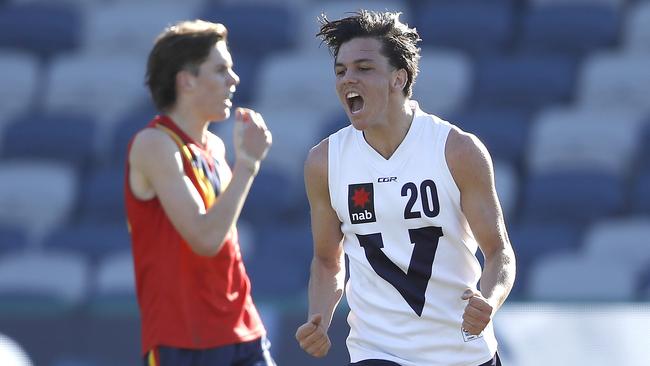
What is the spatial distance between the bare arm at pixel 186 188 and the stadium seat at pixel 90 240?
17.7ft

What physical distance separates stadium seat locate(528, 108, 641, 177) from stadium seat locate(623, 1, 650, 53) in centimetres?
96

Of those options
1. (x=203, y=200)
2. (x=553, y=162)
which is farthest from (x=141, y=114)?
(x=203, y=200)

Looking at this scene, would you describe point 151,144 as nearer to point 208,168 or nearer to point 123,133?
point 208,168

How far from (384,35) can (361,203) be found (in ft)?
2.07

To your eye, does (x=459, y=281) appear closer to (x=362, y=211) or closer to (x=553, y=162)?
(x=362, y=211)

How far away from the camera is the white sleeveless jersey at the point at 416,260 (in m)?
4.61

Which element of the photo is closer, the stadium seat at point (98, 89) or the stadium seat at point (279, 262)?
the stadium seat at point (279, 262)

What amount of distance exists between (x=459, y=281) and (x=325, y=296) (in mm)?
548

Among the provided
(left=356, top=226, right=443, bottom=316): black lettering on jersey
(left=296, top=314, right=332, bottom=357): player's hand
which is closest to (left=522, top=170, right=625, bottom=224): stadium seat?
(left=356, top=226, right=443, bottom=316): black lettering on jersey

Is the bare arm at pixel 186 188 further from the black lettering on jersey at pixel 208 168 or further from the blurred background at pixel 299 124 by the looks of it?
the blurred background at pixel 299 124

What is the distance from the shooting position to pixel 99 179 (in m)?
11.0

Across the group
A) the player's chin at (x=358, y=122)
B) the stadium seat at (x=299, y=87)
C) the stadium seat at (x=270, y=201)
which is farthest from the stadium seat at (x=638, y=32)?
the player's chin at (x=358, y=122)

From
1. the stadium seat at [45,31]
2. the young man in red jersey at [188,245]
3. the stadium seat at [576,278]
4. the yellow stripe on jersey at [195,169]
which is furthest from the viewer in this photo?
the stadium seat at [45,31]

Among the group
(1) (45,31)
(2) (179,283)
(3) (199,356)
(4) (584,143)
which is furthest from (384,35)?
(1) (45,31)
